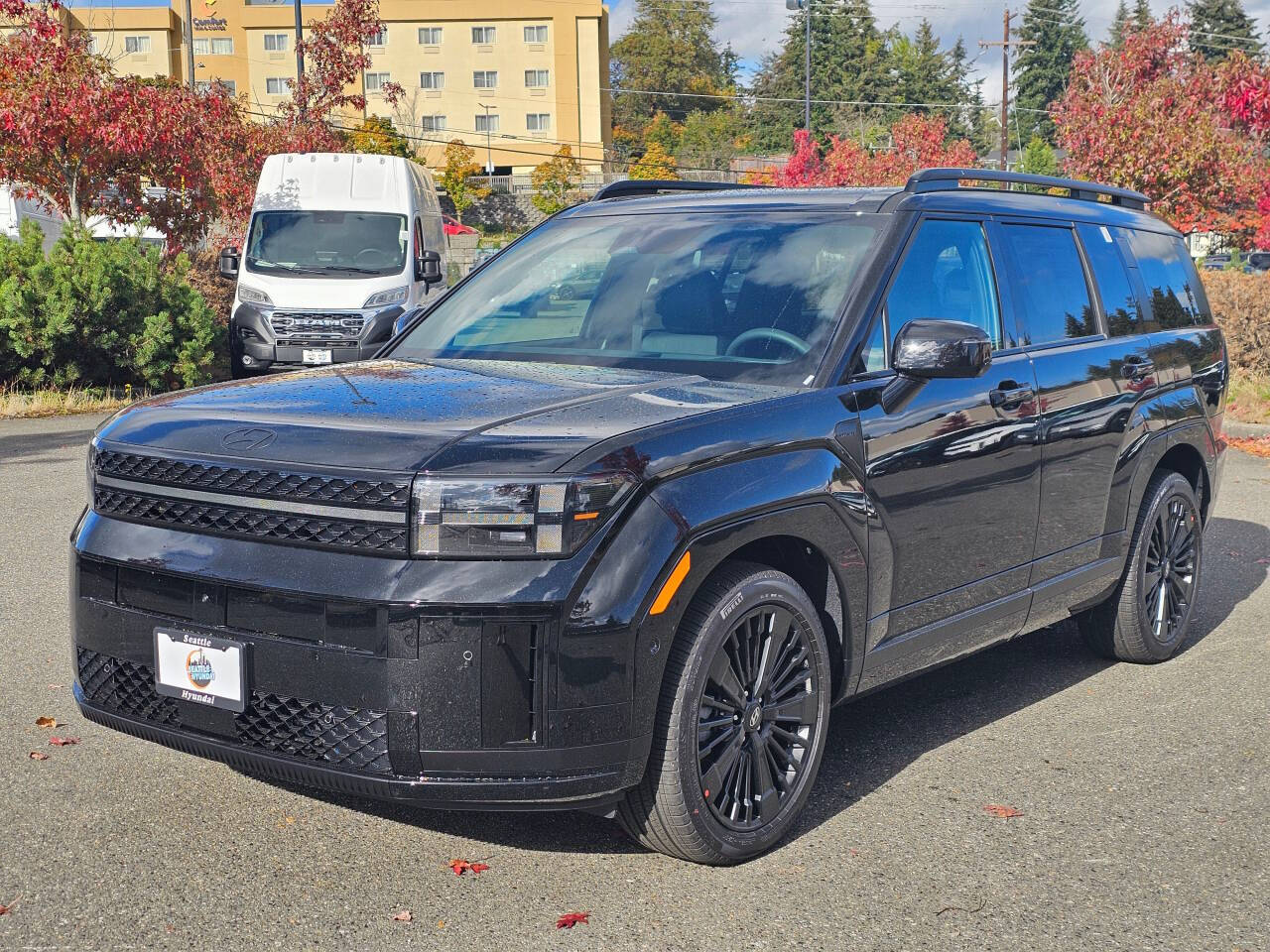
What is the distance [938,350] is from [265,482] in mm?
2072

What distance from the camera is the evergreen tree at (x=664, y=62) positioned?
10494cm

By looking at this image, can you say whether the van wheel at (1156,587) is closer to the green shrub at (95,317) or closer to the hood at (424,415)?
the hood at (424,415)

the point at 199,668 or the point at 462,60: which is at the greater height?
the point at 462,60

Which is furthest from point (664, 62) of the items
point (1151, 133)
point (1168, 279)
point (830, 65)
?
point (1168, 279)

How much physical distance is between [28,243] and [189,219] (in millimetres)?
4762

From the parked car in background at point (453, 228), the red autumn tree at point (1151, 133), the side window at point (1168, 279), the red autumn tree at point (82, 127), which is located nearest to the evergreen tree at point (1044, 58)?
the parked car in background at point (453, 228)

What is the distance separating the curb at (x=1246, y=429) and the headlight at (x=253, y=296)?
10691mm

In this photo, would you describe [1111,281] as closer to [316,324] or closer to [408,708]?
[408,708]

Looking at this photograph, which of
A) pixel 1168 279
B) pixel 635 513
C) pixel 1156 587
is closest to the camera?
pixel 635 513

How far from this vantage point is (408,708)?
354cm

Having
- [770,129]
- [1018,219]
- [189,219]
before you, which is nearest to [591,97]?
[770,129]

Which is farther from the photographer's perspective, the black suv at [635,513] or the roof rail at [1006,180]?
the roof rail at [1006,180]

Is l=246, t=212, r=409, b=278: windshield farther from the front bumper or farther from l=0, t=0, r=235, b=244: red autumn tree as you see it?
the front bumper

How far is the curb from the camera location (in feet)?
47.3
